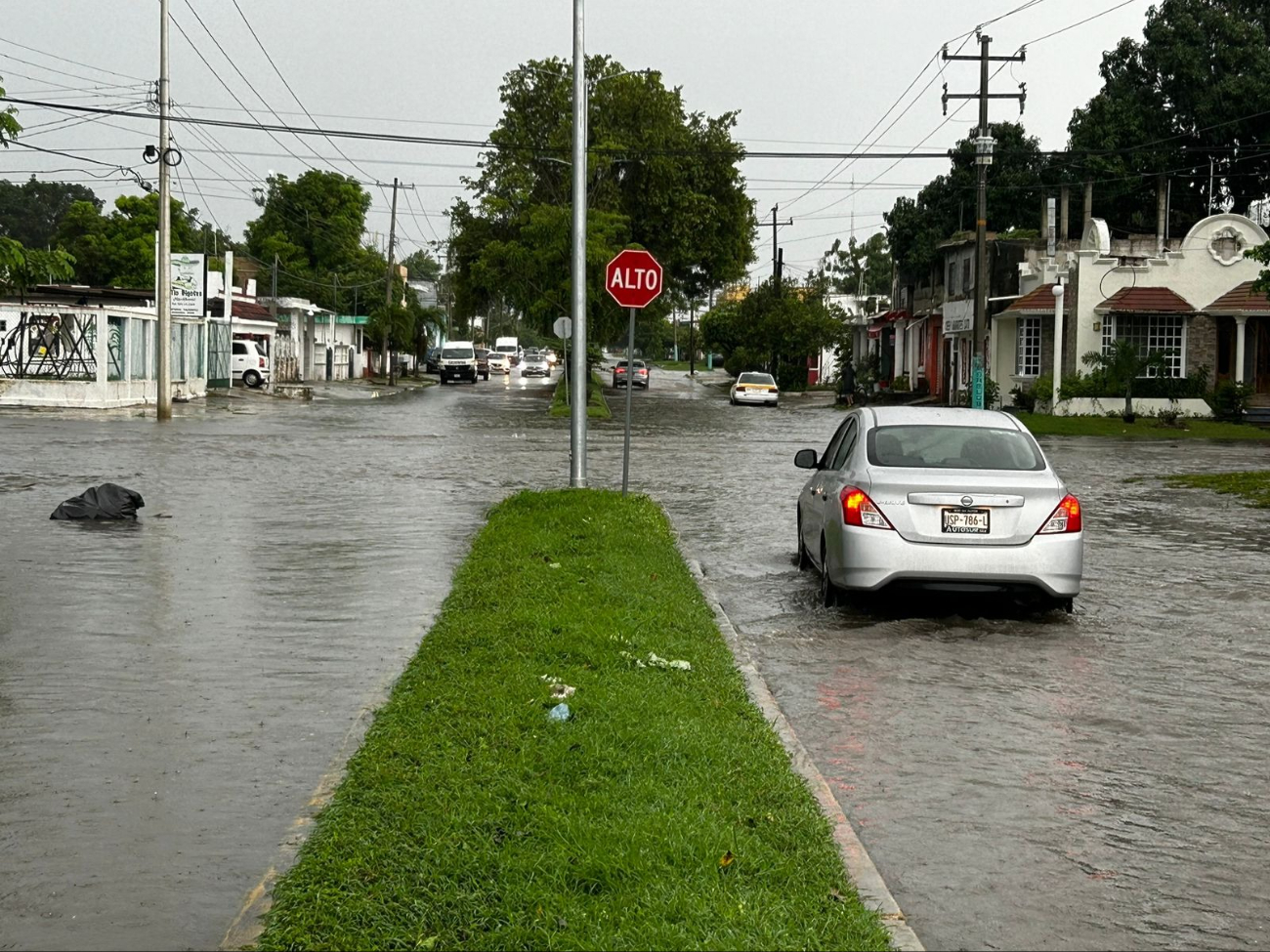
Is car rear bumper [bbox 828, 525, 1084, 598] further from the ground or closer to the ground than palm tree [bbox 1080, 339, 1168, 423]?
closer to the ground

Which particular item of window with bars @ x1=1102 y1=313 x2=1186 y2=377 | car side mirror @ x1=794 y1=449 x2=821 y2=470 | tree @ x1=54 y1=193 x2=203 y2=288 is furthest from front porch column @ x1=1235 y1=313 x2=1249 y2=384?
tree @ x1=54 y1=193 x2=203 y2=288

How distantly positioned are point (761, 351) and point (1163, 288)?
32657 mm

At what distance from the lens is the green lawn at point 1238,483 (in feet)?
70.3

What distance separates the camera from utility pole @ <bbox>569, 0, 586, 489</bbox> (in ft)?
63.2

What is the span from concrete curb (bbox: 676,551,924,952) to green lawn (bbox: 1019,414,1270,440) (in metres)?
32.6

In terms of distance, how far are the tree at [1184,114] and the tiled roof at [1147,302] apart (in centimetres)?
1372

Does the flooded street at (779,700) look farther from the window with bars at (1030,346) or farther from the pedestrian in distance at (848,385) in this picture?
the pedestrian in distance at (848,385)

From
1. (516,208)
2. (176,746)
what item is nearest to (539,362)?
(516,208)

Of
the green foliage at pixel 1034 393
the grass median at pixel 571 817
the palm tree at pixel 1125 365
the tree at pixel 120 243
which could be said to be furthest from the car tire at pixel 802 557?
the tree at pixel 120 243

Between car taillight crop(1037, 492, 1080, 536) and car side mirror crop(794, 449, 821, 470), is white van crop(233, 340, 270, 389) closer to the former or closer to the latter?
car side mirror crop(794, 449, 821, 470)

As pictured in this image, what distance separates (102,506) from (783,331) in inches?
2390

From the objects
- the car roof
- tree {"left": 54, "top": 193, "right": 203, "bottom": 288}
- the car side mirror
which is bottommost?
the car side mirror

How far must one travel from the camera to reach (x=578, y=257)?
19.3 meters

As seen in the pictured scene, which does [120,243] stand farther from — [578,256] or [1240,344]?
[578,256]
